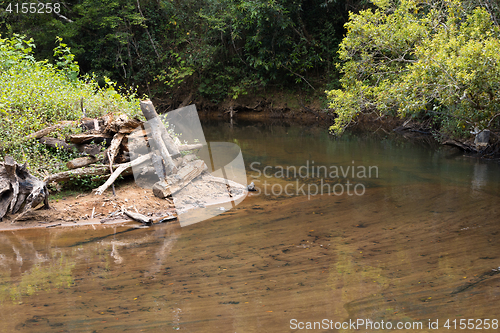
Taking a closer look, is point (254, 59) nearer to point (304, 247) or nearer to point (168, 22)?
point (168, 22)

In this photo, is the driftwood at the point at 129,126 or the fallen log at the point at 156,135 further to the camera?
the fallen log at the point at 156,135

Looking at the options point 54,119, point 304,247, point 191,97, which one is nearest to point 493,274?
point 304,247

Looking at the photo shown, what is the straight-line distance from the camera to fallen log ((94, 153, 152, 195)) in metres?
6.00

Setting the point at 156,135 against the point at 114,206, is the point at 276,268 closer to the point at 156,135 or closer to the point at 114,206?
the point at 114,206

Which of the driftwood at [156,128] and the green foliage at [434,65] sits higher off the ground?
the green foliage at [434,65]

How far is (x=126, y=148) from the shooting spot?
21.6 ft

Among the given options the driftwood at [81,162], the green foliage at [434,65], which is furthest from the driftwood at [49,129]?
the green foliage at [434,65]

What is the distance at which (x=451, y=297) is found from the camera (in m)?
3.49

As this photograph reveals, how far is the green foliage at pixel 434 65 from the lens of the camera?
7.52 m

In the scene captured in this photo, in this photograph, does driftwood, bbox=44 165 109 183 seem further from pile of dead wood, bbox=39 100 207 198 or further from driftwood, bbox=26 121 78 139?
driftwood, bbox=26 121 78 139

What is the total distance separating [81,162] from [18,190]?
3.54 feet

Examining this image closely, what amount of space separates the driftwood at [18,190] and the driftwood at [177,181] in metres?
Result: 1.67

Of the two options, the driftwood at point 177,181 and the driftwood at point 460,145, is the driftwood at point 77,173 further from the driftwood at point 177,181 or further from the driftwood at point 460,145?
the driftwood at point 460,145

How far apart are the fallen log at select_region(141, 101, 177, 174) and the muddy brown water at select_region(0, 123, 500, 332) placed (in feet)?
4.79
